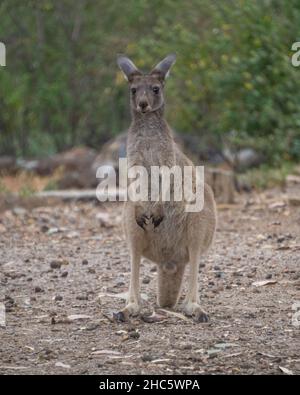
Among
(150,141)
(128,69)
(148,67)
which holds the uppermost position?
(148,67)

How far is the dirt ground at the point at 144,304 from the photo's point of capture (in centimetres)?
411

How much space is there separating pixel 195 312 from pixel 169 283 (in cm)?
32

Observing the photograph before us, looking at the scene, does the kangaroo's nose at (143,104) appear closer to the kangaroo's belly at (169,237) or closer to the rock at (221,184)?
the kangaroo's belly at (169,237)

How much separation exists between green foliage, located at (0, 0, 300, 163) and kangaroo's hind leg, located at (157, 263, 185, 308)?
4.77 metres

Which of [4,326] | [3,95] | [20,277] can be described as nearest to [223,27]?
[3,95]

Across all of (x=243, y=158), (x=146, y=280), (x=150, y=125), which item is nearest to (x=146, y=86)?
(x=150, y=125)

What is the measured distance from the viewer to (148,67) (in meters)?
13.8

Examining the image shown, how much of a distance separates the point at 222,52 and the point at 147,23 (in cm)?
338

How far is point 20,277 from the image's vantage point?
20.2 ft

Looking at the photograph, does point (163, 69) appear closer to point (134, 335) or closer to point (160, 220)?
point (160, 220)

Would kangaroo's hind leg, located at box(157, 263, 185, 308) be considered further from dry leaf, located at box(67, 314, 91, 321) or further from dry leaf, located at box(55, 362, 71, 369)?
dry leaf, located at box(55, 362, 71, 369)

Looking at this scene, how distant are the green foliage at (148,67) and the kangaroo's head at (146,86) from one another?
443 cm

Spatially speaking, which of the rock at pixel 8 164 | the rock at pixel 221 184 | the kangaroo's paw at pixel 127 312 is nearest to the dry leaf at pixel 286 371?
the kangaroo's paw at pixel 127 312

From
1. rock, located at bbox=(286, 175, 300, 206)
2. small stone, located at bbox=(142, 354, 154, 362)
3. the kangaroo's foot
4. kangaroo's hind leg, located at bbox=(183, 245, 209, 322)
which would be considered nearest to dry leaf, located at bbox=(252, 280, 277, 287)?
kangaroo's hind leg, located at bbox=(183, 245, 209, 322)
